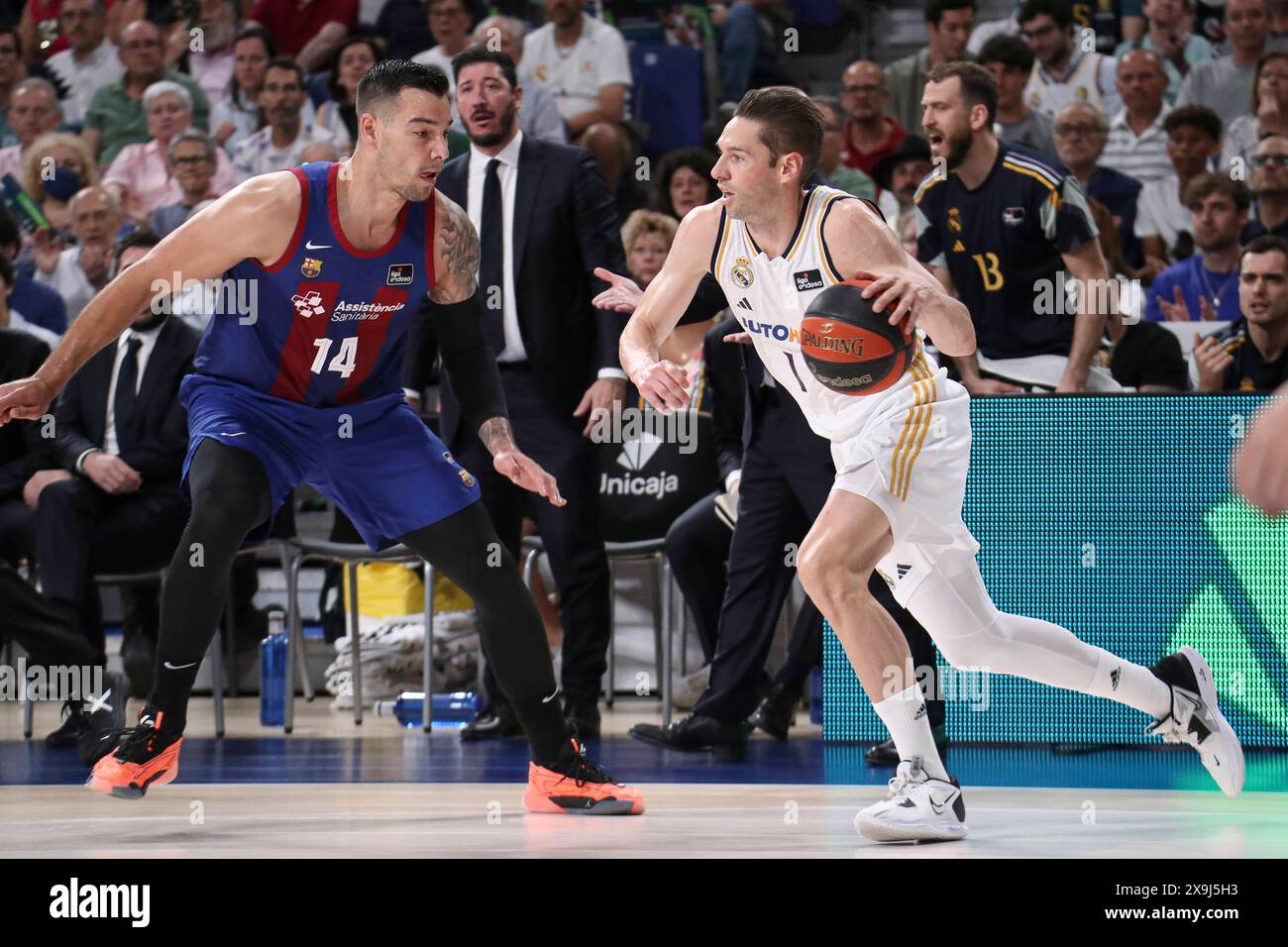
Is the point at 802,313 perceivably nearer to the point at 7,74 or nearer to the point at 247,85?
the point at 247,85

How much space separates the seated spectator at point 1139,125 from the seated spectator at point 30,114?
21.7 ft

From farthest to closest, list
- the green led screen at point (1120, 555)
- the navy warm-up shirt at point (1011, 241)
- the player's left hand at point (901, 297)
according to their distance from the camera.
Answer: the navy warm-up shirt at point (1011, 241), the green led screen at point (1120, 555), the player's left hand at point (901, 297)

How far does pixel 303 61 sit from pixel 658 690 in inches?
223

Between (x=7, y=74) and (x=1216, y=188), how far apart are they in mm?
7991

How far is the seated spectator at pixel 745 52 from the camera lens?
10.9 metres

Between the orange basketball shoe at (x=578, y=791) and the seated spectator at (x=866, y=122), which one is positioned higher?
the seated spectator at (x=866, y=122)

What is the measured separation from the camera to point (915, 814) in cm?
407

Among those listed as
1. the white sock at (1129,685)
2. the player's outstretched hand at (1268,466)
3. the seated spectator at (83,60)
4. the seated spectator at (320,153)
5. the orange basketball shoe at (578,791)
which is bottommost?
the orange basketball shoe at (578,791)

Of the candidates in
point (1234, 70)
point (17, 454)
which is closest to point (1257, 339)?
point (1234, 70)

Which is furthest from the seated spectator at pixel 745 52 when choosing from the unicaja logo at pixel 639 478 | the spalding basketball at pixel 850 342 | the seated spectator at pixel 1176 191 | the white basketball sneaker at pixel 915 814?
the white basketball sneaker at pixel 915 814

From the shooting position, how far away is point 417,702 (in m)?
7.52

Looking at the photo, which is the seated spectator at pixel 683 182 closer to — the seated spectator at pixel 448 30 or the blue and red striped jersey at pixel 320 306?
the seated spectator at pixel 448 30
